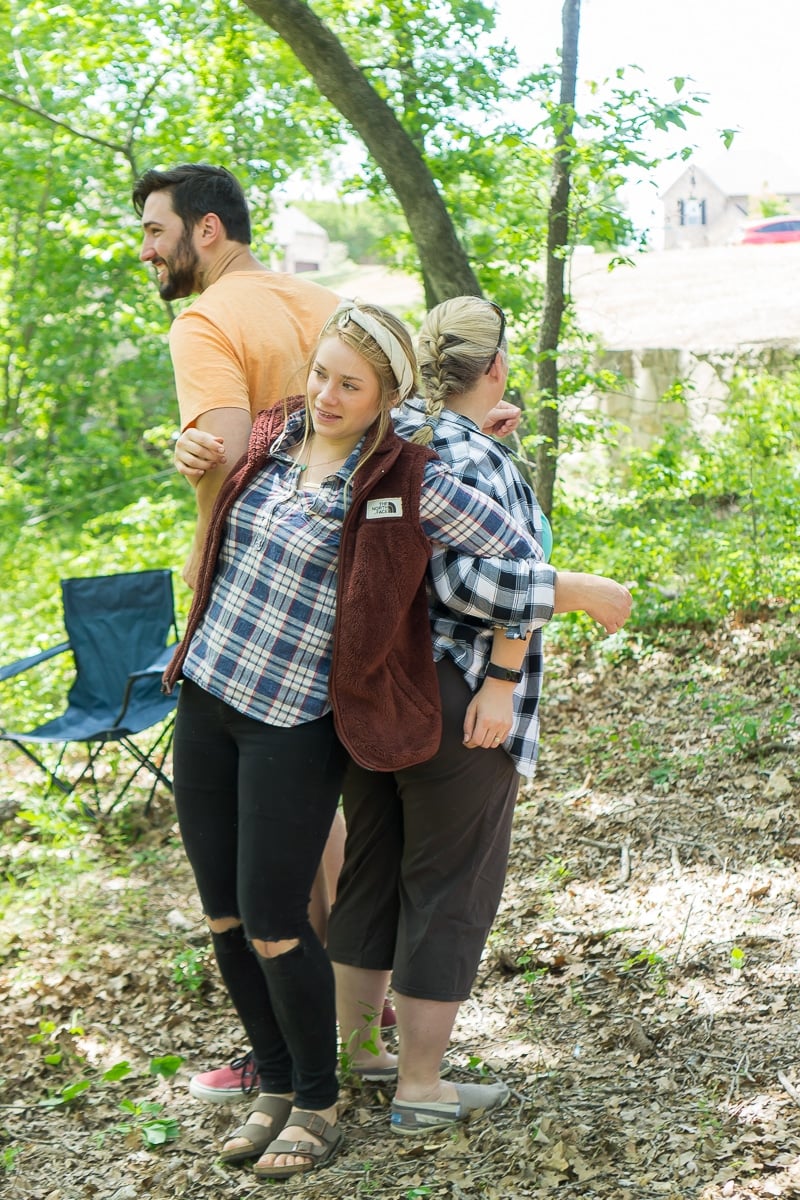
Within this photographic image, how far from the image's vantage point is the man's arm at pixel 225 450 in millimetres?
2363

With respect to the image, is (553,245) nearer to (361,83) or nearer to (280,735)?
(361,83)

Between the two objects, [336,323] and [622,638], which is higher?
[336,323]

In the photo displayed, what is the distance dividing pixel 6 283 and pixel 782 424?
7389mm

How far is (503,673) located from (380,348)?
0.67 metres

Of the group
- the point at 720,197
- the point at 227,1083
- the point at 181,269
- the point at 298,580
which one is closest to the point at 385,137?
the point at 181,269

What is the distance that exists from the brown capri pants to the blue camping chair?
2367 mm

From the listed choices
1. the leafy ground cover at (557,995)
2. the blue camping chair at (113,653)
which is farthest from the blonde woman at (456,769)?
the blue camping chair at (113,653)

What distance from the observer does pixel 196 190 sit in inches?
100

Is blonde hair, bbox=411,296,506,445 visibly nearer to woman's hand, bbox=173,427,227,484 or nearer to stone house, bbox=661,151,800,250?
woman's hand, bbox=173,427,227,484

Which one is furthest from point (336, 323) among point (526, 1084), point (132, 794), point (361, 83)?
point (132, 794)

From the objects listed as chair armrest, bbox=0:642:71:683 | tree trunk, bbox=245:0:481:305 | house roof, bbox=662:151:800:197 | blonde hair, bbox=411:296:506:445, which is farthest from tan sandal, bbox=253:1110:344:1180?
house roof, bbox=662:151:800:197

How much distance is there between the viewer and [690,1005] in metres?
2.86

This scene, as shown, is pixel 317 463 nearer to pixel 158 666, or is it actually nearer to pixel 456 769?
pixel 456 769

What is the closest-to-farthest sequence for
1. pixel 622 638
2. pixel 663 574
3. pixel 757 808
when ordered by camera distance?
pixel 757 808 < pixel 622 638 < pixel 663 574
